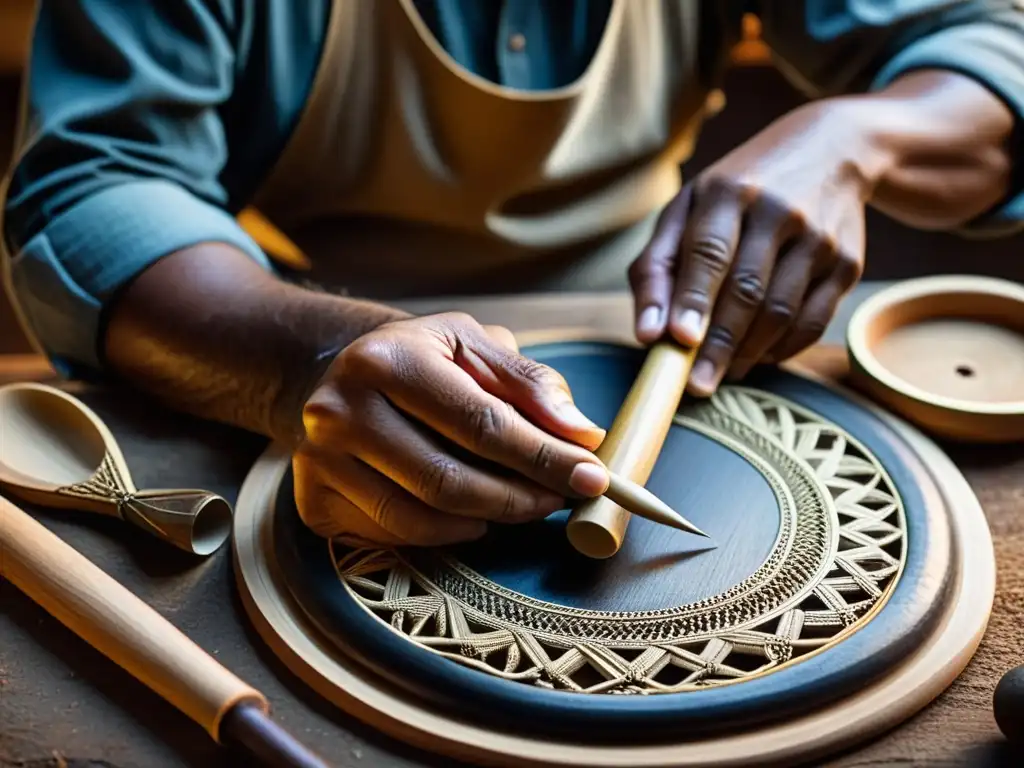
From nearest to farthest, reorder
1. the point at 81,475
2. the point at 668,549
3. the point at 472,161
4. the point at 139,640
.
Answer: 1. the point at 139,640
2. the point at 668,549
3. the point at 81,475
4. the point at 472,161

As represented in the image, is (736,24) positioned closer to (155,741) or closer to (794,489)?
(794,489)

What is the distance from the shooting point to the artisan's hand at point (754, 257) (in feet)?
3.21

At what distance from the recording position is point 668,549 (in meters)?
0.79

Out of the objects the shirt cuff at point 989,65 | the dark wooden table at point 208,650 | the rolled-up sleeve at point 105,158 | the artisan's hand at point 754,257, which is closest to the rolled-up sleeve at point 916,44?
the shirt cuff at point 989,65

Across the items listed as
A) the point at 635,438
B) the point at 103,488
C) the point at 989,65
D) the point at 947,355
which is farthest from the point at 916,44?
the point at 103,488

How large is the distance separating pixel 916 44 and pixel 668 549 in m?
0.84

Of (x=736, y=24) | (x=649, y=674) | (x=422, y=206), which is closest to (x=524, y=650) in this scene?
(x=649, y=674)

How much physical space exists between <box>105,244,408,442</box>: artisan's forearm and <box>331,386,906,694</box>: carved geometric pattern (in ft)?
0.62

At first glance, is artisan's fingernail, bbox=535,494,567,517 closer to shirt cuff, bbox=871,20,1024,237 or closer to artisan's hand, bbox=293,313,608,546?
artisan's hand, bbox=293,313,608,546

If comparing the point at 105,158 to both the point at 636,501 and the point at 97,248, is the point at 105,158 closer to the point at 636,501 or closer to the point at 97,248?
the point at 97,248

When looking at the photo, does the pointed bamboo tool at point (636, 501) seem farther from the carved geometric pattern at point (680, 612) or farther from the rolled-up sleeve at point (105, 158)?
the rolled-up sleeve at point (105, 158)

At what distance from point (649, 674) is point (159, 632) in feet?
1.08

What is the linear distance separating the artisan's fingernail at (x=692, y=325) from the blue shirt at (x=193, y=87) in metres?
0.45

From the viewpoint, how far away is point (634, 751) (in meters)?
0.64
